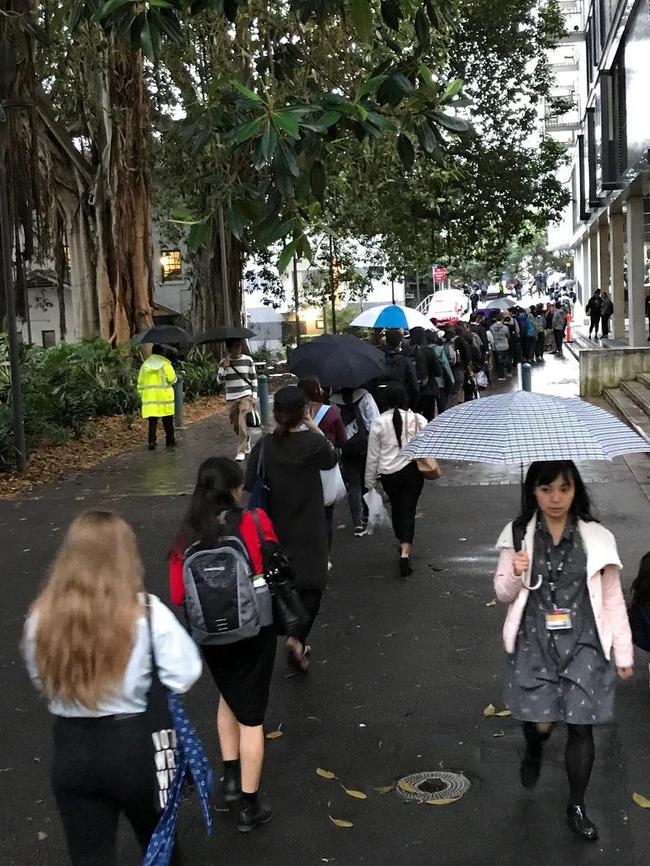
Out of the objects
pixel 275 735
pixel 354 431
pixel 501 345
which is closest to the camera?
pixel 275 735

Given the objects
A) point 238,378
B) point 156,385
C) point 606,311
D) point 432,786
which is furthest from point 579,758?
point 606,311

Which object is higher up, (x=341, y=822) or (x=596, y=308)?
(x=596, y=308)

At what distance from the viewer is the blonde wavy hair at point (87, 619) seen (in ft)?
10.6

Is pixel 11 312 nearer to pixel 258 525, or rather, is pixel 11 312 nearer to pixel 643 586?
pixel 258 525

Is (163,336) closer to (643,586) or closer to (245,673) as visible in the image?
(643,586)

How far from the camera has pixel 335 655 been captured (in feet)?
21.9

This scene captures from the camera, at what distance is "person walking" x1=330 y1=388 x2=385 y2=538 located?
31.4 ft

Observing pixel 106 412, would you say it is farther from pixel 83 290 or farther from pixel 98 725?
pixel 98 725

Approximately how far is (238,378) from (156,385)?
1.55 metres

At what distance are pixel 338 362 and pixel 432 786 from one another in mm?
4914

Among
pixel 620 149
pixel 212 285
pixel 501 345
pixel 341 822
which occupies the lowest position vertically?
pixel 341 822

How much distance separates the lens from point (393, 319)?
53.0ft

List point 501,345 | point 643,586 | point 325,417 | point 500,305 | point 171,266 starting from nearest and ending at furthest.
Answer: point 643,586 → point 325,417 → point 501,345 → point 500,305 → point 171,266

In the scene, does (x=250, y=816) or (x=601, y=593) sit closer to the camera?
(x=601, y=593)
